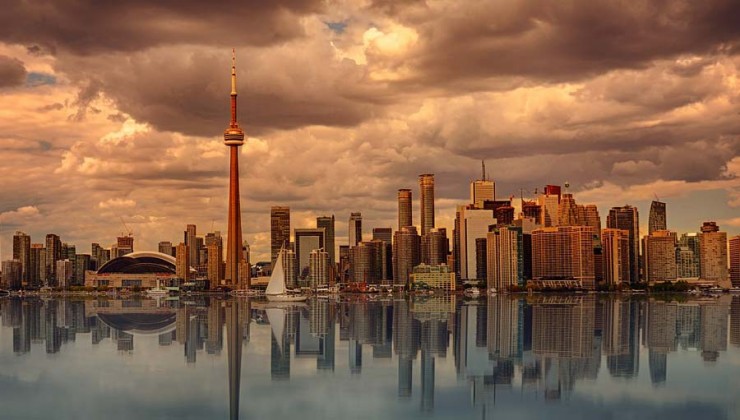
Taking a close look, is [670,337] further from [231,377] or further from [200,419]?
[200,419]

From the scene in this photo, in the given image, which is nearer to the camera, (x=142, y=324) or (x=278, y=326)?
(x=278, y=326)

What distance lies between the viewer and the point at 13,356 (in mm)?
77750

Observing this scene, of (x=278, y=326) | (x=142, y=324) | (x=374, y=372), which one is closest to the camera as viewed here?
(x=374, y=372)

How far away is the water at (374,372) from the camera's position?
5050cm

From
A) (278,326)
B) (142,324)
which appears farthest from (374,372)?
(142,324)

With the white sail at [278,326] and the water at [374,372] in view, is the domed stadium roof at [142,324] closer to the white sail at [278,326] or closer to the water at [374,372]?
the water at [374,372]

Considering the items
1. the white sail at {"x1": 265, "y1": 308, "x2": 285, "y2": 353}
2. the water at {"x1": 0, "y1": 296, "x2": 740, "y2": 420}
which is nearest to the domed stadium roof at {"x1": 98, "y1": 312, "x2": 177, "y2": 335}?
the water at {"x1": 0, "y1": 296, "x2": 740, "y2": 420}

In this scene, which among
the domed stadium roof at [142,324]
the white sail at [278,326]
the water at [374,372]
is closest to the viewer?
the water at [374,372]

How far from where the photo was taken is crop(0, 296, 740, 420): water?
50500mm

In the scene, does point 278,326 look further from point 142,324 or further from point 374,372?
point 374,372

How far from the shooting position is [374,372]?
6400 centimetres

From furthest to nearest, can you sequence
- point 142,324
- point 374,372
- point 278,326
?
point 142,324, point 278,326, point 374,372

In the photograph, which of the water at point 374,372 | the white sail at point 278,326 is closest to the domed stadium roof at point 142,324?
the water at point 374,372

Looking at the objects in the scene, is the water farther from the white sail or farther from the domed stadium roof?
the domed stadium roof
